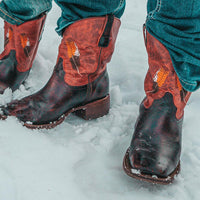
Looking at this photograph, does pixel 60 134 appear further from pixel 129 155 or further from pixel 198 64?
pixel 198 64

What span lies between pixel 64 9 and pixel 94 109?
1.57 ft

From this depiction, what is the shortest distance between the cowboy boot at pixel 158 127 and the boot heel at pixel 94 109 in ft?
0.80

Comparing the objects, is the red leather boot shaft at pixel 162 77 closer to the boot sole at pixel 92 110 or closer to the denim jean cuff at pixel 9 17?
the boot sole at pixel 92 110

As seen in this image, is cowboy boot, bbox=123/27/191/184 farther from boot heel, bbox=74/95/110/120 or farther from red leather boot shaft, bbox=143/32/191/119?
boot heel, bbox=74/95/110/120

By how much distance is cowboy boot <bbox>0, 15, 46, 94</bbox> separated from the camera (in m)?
1.28

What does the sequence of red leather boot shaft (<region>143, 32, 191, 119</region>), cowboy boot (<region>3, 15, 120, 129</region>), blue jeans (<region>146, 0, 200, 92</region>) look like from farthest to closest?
cowboy boot (<region>3, 15, 120, 129</region>), red leather boot shaft (<region>143, 32, 191, 119</region>), blue jeans (<region>146, 0, 200, 92</region>)

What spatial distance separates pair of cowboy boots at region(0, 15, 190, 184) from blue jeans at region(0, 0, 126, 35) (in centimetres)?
3

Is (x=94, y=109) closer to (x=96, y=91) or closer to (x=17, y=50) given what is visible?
(x=96, y=91)

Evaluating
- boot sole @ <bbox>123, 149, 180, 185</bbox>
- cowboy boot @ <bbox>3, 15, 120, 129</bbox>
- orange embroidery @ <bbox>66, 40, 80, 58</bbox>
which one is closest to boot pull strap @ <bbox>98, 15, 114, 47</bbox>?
cowboy boot @ <bbox>3, 15, 120, 129</bbox>

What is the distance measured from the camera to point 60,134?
115 cm

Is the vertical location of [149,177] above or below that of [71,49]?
below

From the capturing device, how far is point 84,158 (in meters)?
1.04

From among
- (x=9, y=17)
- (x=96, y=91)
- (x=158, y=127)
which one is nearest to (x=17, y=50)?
(x=9, y=17)

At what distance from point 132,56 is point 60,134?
830 mm
